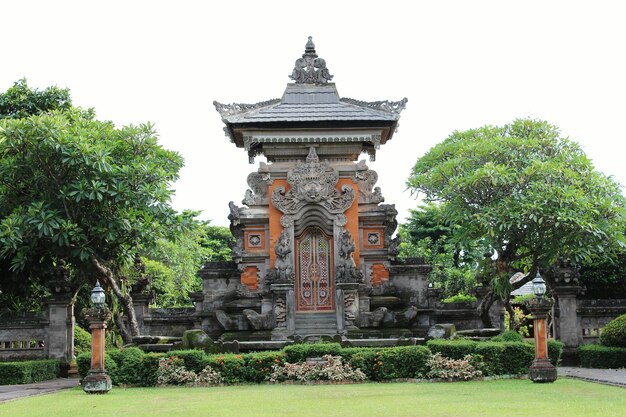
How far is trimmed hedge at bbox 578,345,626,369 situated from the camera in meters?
23.3

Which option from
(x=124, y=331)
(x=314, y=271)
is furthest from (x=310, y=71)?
(x=124, y=331)

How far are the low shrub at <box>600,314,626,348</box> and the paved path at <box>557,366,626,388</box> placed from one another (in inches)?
39.2

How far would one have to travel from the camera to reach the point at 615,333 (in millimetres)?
23562

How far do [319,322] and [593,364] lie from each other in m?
8.02

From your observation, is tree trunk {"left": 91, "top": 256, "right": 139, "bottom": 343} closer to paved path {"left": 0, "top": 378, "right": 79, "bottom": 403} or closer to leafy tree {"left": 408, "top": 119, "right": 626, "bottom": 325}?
paved path {"left": 0, "top": 378, "right": 79, "bottom": 403}

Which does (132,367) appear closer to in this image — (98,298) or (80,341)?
(98,298)

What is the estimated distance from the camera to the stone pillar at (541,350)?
1744 cm

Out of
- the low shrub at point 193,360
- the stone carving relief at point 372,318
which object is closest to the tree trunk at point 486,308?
the stone carving relief at point 372,318

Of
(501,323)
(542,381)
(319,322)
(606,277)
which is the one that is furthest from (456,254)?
(542,381)

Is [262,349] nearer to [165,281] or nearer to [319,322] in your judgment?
[319,322]

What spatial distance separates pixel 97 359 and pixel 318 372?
480cm

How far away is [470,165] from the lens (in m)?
27.8

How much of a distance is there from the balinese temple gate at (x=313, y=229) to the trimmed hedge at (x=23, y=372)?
17.8 feet

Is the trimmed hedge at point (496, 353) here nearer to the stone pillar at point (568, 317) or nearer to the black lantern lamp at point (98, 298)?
the stone pillar at point (568, 317)
